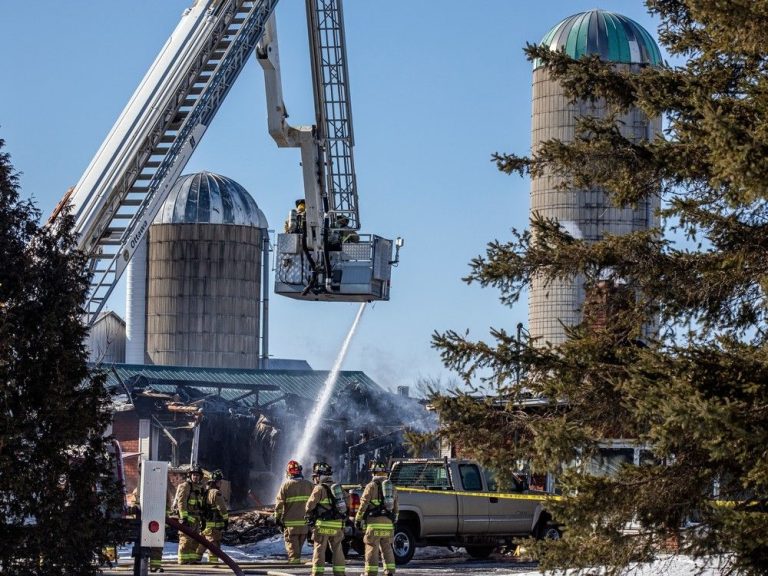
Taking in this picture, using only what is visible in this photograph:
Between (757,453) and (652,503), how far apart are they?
1558 mm

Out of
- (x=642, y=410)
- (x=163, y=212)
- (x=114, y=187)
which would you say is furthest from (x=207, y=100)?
(x=163, y=212)

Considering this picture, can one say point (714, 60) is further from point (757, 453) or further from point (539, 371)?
point (757, 453)

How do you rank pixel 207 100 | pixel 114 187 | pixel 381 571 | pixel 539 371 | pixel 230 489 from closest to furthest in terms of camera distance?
pixel 539 371
pixel 381 571
pixel 114 187
pixel 207 100
pixel 230 489

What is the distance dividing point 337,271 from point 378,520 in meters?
8.66

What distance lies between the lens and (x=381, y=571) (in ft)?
75.8

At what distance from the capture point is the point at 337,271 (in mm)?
28547

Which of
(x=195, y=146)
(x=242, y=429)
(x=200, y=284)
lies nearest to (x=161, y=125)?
(x=195, y=146)

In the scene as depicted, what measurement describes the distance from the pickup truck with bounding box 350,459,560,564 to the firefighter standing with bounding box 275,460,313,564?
1.47m

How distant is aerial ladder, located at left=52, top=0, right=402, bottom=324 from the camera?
2595 cm

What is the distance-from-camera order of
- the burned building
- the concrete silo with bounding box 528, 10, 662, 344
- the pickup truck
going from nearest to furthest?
the pickup truck, the burned building, the concrete silo with bounding box 528, 10, 662, 344

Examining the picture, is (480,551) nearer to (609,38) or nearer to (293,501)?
(293,501)

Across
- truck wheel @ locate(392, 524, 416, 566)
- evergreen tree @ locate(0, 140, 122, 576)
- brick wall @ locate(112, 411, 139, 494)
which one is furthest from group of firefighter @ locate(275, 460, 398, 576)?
brick wall @ locate(112, 411, 139, 494)

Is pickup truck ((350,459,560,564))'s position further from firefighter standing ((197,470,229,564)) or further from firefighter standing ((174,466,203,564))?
firefighter standing ((174,466,203,564))

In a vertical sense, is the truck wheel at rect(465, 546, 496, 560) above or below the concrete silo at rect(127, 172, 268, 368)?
below
